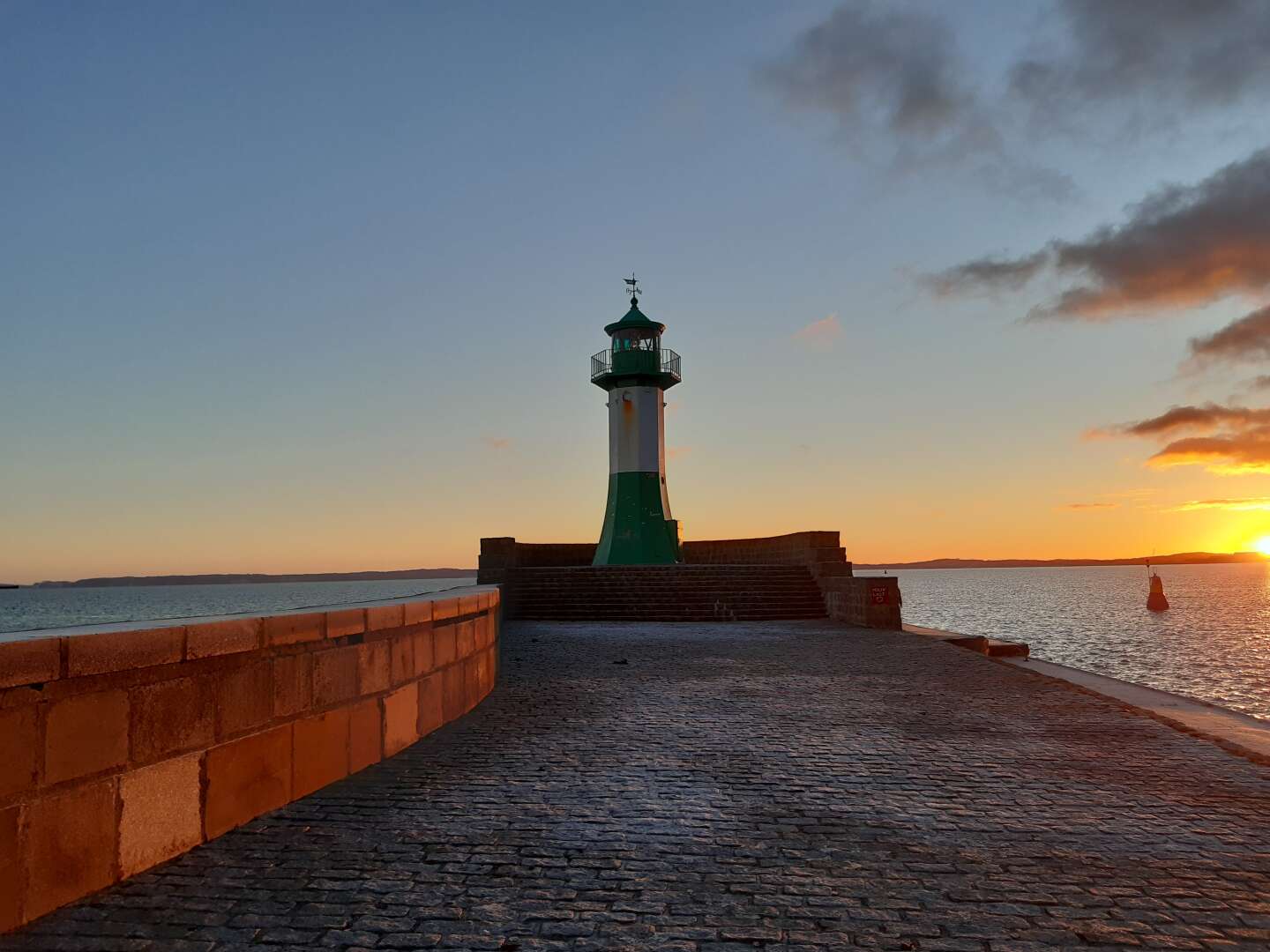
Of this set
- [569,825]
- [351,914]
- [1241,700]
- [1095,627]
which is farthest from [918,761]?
[1095,627]

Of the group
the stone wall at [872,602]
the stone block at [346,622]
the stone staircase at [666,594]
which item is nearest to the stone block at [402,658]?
the stone block at [346,622]

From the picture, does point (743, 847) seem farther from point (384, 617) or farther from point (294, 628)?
point (384, 617)

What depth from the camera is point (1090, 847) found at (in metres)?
4.50

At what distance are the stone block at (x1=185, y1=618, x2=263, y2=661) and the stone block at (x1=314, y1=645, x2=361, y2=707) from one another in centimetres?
71

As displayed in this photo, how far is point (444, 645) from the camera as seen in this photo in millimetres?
8062

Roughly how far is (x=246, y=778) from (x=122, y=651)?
4.16 feet

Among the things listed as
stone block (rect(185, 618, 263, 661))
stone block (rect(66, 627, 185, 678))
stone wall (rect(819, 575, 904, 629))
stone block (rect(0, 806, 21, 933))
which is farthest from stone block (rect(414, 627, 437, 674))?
stone wall (rect(819, 575, 904, 629))

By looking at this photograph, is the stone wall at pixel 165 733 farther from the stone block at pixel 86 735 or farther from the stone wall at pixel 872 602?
the stone wall at pixel 872 602

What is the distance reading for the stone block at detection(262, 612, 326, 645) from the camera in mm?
5258

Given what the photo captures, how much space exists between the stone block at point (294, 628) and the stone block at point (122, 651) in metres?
0.72

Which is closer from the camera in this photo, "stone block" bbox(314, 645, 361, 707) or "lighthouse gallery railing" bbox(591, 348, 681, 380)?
"stone block" bbox(314, 645, 361, 707)

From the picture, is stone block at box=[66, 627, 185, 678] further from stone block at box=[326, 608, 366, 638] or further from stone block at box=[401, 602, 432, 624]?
stone block at box=[401, 602, 432, 624]

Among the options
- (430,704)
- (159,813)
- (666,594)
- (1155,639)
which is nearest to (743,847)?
(159,813)

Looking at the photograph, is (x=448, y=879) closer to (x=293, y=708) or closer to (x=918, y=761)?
(x=293, y=708)
